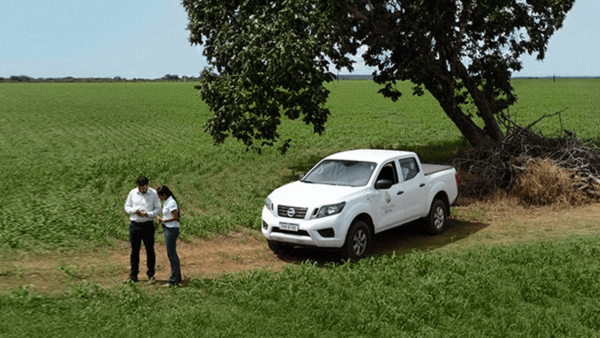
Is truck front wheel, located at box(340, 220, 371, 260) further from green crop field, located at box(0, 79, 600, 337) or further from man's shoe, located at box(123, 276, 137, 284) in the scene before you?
man's shoe, located at box(123, 276, 137, 284)

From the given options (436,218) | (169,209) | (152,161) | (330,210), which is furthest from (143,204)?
(152,161)

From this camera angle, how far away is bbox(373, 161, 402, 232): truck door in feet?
38.3

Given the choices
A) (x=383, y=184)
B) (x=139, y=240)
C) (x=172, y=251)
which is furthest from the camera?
(x=383, y=184)

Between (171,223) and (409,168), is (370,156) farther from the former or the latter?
(171,223)

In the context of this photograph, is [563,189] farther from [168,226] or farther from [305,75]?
[168,226]

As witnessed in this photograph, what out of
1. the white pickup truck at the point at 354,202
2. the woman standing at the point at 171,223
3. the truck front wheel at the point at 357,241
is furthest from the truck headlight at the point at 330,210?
the woman standing at the point at 171,223

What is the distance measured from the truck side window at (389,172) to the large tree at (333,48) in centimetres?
443

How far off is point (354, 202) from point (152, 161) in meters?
13.9

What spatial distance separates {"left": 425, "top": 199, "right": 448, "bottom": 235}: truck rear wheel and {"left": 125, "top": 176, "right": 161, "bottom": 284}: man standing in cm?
634

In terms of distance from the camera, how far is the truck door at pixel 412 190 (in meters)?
12.5

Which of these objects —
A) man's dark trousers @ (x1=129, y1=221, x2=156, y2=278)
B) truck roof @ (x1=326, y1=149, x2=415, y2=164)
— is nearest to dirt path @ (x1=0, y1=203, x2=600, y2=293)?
man's dark trousers @ (x1=129, y1=221, x2=156, y2=278)

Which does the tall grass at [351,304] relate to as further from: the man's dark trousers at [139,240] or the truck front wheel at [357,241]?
the truck front wheel at [357,241]

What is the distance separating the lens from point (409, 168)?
1299cm

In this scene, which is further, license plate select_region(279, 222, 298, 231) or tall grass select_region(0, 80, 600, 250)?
tall grass select_region(0, 80, 600, 250)
